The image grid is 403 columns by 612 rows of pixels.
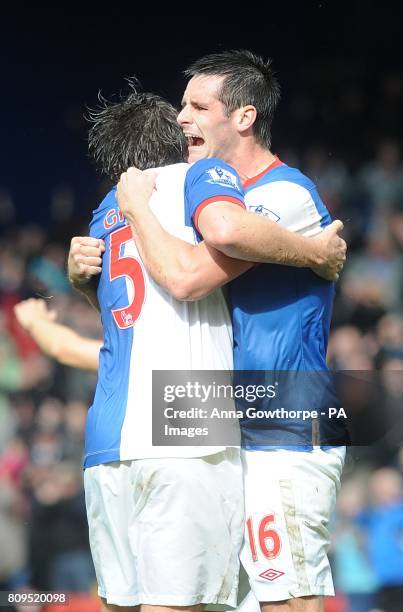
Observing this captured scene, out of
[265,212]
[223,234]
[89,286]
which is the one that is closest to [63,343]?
[89,286]

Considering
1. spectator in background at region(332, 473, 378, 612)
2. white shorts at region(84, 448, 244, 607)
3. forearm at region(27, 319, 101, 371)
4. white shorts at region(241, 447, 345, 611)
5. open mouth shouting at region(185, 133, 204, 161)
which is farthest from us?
spectator in background at region(332, 473, 378, 612)

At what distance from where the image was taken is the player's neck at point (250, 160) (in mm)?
2162

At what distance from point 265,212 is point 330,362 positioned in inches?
49.3

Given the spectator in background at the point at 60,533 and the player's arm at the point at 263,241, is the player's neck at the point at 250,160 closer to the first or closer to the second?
the player's arm at the point at 263,241

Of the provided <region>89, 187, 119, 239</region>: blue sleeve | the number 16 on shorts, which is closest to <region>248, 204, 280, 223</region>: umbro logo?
<region>89, 187, 119, 239</region>: blue sleeve

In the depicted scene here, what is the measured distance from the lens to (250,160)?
7.14 ft

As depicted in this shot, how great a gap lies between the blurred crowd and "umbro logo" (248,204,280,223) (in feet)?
4.11

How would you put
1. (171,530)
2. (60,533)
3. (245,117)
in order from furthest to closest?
(60,533)
(245,117)
(171,530)

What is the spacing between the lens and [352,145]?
3250 millimetres

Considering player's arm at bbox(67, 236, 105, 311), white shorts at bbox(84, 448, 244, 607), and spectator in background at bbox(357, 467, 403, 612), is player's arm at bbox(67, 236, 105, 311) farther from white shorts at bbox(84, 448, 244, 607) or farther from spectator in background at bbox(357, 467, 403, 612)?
spectator in background at bbox(357, 467, 403, 612)

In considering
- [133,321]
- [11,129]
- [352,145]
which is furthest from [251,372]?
[11,129]

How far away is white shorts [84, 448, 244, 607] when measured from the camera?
1.76 metres

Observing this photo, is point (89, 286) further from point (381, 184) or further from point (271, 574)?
point (381, 184)

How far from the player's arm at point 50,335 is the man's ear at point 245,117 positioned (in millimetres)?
1190
